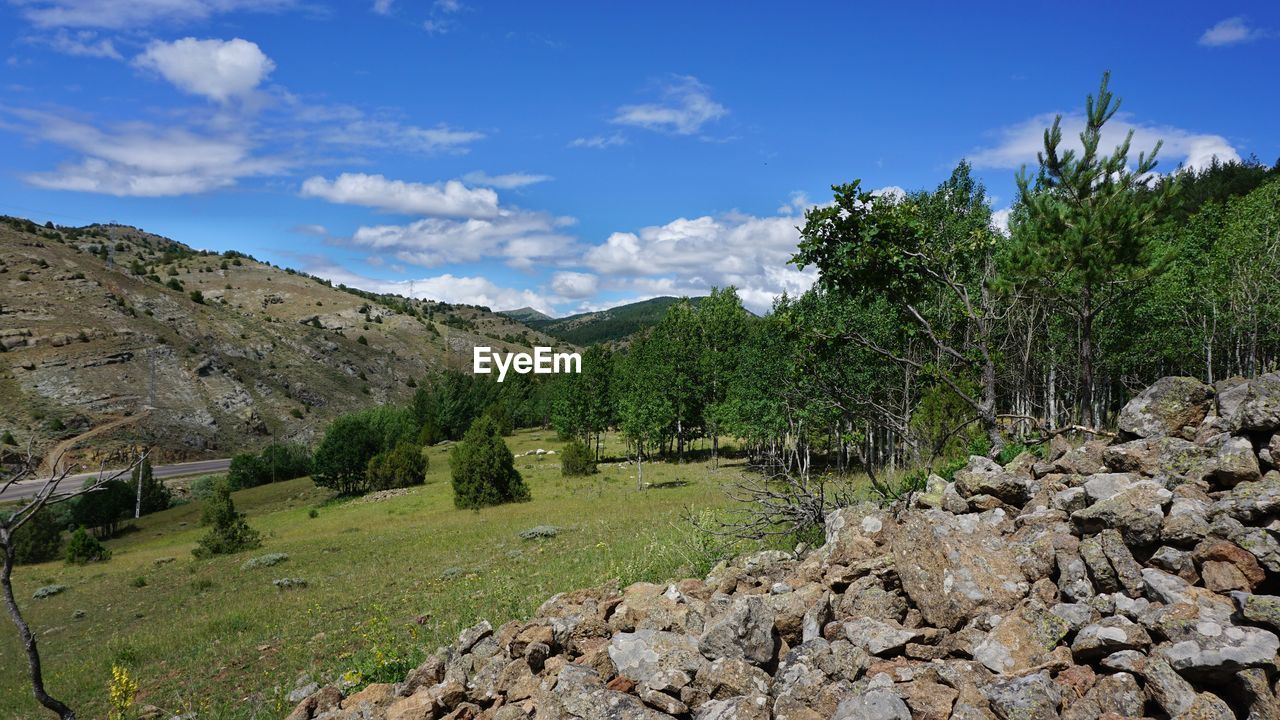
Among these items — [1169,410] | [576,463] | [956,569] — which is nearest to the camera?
[956,569]

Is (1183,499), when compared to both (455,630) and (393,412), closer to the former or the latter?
(455,630)

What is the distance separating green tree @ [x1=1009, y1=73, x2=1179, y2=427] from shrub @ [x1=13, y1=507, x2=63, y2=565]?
2314 inches

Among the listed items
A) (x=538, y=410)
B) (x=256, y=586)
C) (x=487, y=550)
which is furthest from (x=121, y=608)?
(x=538, y=410)

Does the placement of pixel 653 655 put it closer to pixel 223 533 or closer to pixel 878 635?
pixel 878 635

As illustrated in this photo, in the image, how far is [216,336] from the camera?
109m

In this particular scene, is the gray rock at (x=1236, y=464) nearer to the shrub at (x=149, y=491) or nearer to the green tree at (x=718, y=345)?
the green tree at (x=718, y=345)

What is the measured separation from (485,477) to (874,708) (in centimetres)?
4058

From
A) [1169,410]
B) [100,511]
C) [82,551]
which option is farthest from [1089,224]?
[100,511]

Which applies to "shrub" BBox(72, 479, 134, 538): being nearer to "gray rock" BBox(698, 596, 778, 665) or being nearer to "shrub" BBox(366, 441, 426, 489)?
"shrub" BBox(366, 441, 426, 489)

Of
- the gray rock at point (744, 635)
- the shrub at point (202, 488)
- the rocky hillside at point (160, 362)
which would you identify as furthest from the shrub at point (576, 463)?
the gray rock at point (744, 635)

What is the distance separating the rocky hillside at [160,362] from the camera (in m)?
77.9

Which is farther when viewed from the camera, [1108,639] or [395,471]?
[395,471]

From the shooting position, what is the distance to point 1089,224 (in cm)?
1619

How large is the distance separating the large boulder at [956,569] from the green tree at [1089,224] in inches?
421
